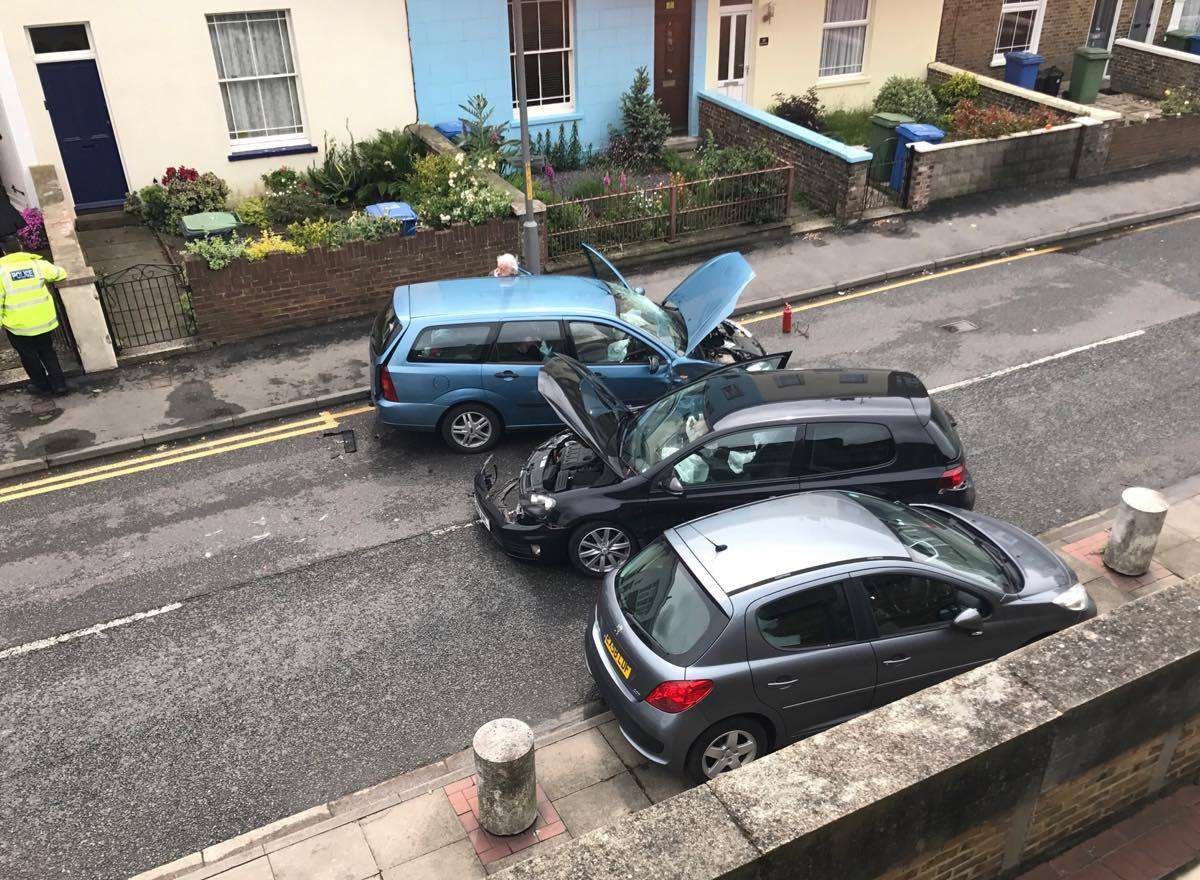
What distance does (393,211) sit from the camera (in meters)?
14.4

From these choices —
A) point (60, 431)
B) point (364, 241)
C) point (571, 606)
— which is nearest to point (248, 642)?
point (571, 606)

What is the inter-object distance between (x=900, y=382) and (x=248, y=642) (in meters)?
6.00

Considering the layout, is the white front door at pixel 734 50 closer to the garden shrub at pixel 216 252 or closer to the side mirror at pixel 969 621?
the garden shrub at pixel 216 252

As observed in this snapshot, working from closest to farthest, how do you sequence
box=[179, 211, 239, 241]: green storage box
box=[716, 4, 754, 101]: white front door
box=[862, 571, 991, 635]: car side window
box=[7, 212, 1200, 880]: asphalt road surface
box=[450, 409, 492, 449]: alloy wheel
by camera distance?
box=[862, 571, 991, 635]: car side window < box=[7, 212, 1200, 880]: asphalt road surface < box=[450, 409, 492, 449]: alloy wheel < box=[179, 211, 239, 241]: green storage box < box=[716, 4, 754, 101]: white front door

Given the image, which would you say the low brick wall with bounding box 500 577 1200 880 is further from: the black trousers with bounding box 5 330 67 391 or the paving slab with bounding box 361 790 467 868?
the black trousers with bounding box 5 330 67 391

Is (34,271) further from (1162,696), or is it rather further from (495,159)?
(1162,696)

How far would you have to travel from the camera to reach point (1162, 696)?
5.36 metres

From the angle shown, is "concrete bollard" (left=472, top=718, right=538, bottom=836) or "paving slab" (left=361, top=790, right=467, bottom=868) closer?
"concrete bollard" (left=472, top=718, right=538, bottom=836)

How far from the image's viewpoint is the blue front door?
14.7 meters

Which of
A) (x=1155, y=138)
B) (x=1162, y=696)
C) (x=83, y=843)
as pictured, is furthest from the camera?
(x=1155, y=138)

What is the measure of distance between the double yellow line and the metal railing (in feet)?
15.7

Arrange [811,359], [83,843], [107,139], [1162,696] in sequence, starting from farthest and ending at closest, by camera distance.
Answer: [107,139]
[811,359]
[83,843]
[1162,696]

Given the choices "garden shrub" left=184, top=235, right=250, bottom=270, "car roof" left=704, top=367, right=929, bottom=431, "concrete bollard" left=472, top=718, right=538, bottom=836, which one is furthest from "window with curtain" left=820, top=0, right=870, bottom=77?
"concrete bollard" left=472, top=718, right=538, bottom=836

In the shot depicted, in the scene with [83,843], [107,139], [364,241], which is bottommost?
[83,843]
